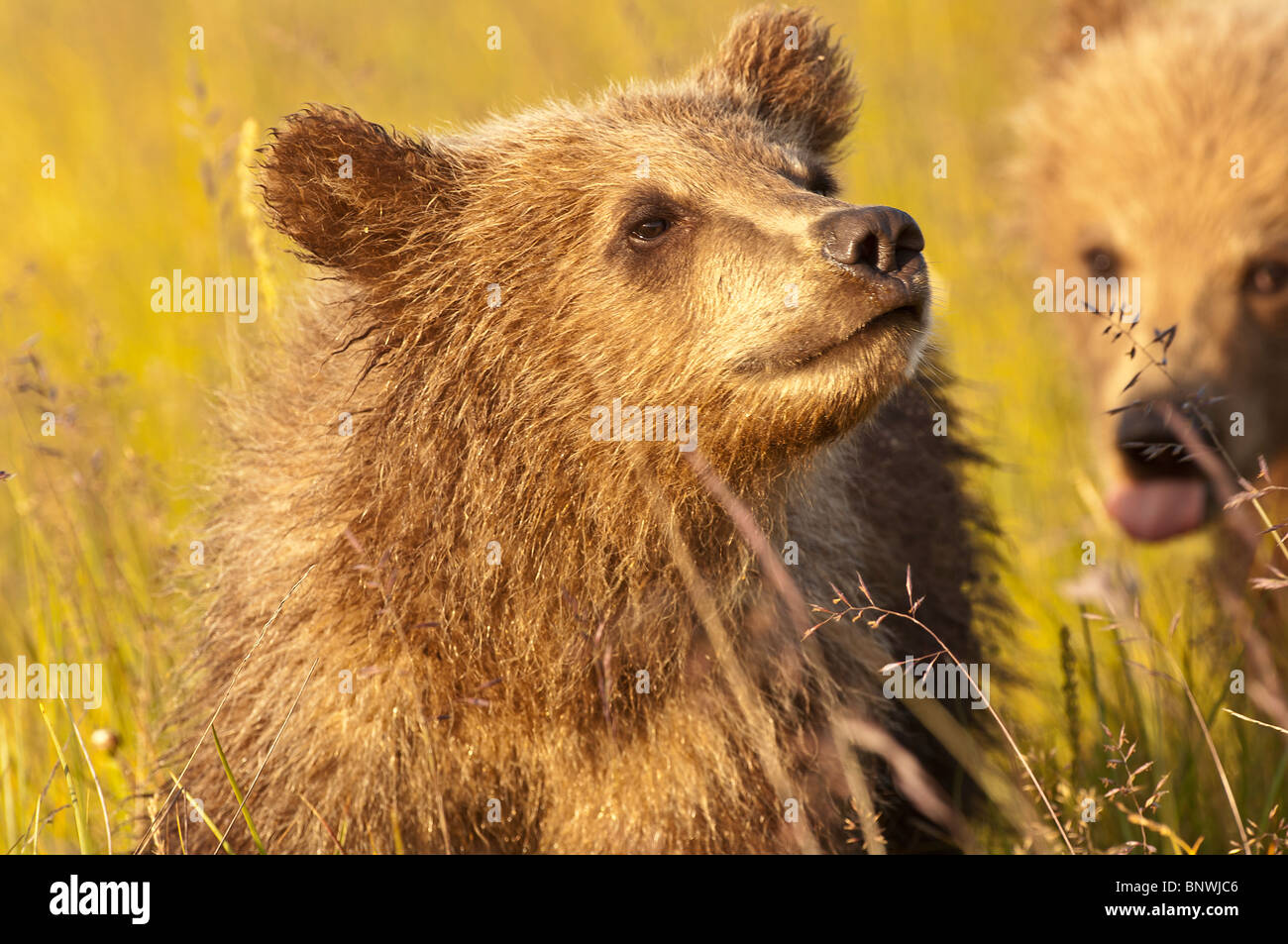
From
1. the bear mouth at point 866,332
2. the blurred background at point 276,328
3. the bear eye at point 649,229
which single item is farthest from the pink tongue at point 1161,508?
the bear eye at point 649,229

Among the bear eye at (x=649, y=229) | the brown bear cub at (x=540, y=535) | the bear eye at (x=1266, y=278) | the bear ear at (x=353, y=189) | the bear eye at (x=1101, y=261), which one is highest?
the bear eye at (x=1101, y=261)

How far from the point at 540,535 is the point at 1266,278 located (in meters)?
3.58

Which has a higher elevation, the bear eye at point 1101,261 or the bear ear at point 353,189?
the bear eye at point 1101,261

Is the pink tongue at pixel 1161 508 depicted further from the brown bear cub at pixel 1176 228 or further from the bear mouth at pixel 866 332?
the bear mouth at pixel 866 332

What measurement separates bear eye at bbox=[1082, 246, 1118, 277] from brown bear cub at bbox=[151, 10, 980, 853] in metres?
2.82

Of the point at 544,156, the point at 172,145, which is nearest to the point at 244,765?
the point at 544,156

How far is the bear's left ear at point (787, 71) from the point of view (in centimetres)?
452

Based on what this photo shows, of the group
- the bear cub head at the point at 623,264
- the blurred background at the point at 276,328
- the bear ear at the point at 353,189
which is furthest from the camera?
the blurred background at the point at 276,328

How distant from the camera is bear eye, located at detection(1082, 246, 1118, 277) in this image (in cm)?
617

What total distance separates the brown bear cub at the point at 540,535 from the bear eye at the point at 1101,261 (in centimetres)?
282

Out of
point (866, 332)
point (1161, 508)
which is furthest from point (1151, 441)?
point (866, 332)

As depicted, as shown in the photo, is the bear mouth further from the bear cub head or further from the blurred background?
the blurred background

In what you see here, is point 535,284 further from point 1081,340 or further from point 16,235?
point 16,235

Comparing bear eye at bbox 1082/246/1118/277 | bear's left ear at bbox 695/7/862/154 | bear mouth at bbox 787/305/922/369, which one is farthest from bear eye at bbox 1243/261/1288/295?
bear mouth at bbox 787/305/922/369
